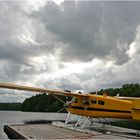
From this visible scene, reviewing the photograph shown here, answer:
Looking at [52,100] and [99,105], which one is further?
[52,100]

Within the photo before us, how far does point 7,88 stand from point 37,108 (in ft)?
375

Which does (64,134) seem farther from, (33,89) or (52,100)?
(52,100)

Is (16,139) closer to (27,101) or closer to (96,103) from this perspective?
(96,103)

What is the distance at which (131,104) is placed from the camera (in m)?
15.3

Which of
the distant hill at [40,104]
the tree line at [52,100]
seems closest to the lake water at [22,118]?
the tree line at [52,100]

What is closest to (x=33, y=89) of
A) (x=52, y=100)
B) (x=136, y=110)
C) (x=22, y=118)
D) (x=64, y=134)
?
(x=64, y=134)

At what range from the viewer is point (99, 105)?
1725 cm

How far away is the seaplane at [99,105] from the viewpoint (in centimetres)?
1537

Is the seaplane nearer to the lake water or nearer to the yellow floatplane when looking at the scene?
the yellow floatplane

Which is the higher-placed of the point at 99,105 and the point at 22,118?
the point at 99,105

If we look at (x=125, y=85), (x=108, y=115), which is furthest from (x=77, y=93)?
(x=125, y=85)

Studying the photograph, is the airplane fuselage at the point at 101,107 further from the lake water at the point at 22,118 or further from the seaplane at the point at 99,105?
the lake water at the point at 22,118

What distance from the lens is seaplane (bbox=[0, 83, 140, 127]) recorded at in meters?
15.4

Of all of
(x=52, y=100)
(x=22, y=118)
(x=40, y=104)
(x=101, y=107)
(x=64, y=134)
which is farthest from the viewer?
(x=40, y=104)
